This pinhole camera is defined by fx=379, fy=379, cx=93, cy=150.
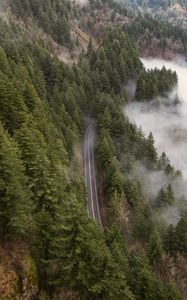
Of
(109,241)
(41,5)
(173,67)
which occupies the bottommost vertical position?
(109,241)

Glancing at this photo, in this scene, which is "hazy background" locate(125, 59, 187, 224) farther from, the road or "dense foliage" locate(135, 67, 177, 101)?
the road

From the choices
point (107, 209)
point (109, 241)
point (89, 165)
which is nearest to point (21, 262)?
point (109, 241)

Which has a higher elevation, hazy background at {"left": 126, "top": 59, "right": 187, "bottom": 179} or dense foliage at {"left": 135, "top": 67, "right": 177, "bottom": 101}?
dense foliage at {"left": 135, "top": 67, "right": 177, "bottom": 101}

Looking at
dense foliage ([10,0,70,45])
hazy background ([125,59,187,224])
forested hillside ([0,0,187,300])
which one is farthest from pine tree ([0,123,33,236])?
dense foliage ([10,0,70,45])

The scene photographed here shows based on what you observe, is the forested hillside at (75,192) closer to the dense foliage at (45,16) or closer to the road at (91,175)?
the road at (91,175)

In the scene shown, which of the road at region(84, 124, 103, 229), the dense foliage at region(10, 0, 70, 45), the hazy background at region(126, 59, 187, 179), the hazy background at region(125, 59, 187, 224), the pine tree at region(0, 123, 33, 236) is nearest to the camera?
the pine tree at region(0, 123, 33, 236)

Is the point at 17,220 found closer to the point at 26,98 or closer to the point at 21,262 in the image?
the point at 21,262
